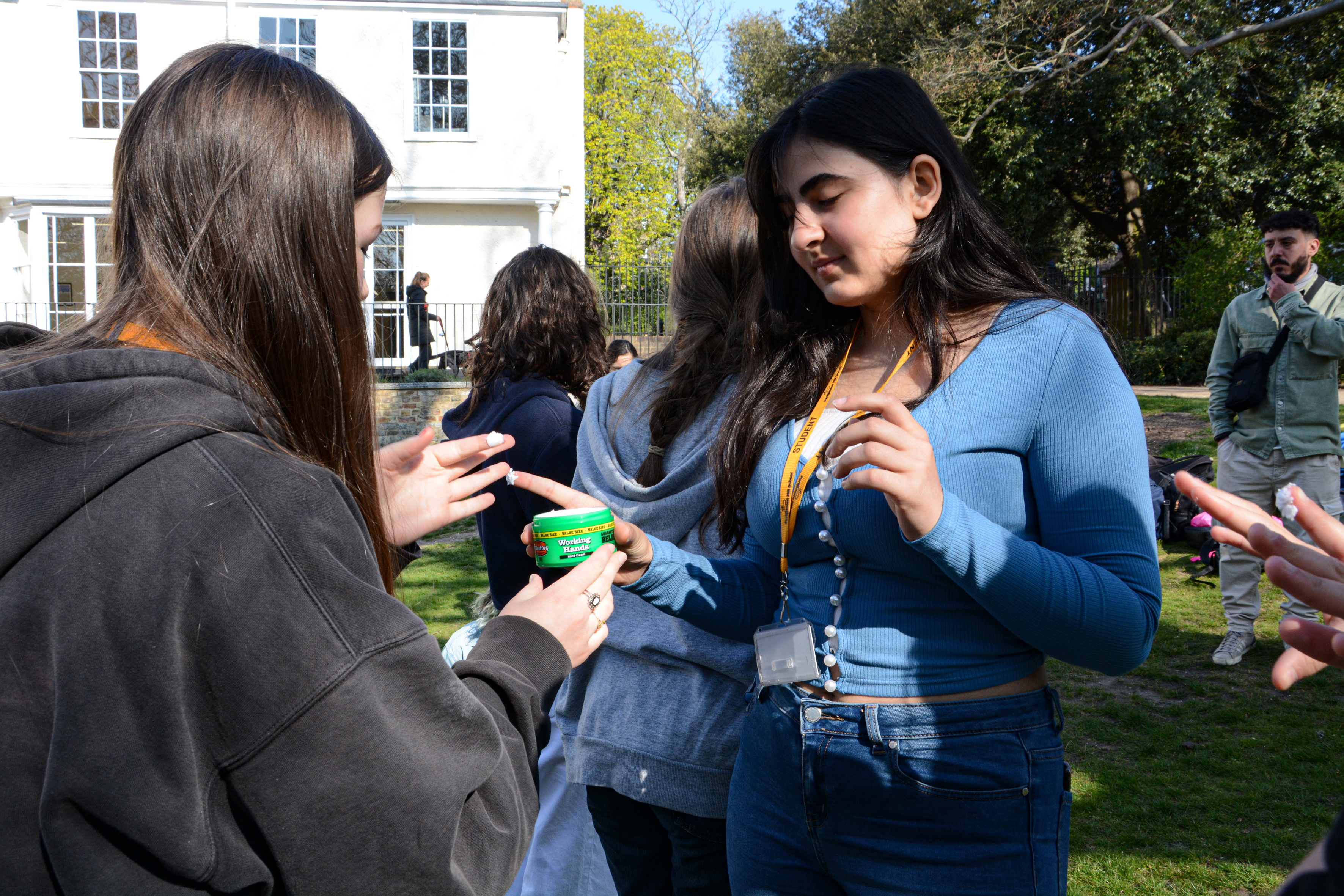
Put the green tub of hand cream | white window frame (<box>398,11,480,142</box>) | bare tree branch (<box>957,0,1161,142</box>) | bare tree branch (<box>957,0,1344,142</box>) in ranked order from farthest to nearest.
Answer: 1. white window frame (<box>398,11,480,142</box>)
2. bare tree branch (<box>957,0,1161,142</box>)
3. bare tree branch (<box>957,0,1344,142</box>)
4. the green tub of hand cream

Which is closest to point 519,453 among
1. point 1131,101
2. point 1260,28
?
point 1260,28

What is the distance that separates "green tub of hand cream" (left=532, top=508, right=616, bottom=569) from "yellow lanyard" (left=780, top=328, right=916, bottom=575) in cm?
38

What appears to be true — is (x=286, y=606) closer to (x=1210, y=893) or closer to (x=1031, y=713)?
(x=1031, y=713)

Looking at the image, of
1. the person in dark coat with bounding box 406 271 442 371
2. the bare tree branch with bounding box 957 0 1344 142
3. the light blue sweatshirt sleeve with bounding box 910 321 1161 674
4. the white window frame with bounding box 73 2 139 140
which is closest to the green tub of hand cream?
the light blue sweatshirt sleeve with bounding box 910 321 1161 674

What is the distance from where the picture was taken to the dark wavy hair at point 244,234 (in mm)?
1297

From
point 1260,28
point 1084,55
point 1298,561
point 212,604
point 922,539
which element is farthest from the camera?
point 1084,55

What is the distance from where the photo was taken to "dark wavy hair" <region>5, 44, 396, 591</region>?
130 cm

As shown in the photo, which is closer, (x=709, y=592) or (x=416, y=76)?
(x=709, y=592)

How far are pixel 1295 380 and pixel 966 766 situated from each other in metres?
5.19

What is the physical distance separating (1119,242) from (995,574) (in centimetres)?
2483

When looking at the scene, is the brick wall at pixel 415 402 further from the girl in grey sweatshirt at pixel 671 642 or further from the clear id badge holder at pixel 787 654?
the clear id badge holder at pixel 787 654

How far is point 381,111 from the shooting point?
1816cm

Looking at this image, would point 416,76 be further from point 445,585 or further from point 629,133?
point 629,133

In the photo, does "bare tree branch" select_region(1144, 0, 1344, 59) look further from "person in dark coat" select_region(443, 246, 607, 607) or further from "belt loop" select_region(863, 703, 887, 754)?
"belt loop" select_region(863, 703, 887, 754)
